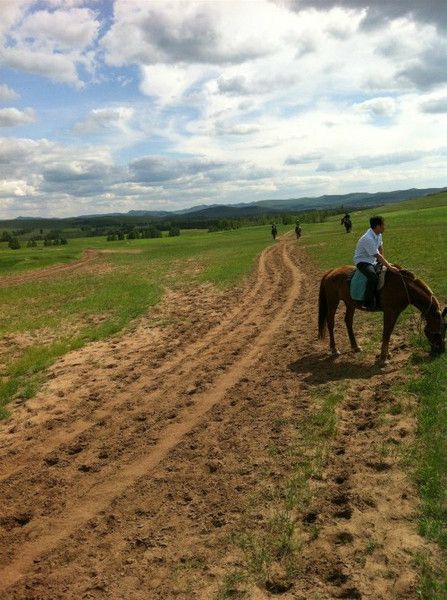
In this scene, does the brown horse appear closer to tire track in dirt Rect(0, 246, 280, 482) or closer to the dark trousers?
the dark trousers

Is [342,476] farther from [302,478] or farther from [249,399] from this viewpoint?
[249,399]

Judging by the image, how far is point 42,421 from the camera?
9.43m

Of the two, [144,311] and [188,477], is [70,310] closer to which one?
[144,311]

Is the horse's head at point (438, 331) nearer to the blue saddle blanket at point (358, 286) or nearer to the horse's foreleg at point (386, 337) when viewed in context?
the horse's foreleg at point (386, 337)

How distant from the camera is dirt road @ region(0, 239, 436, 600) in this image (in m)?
4.84

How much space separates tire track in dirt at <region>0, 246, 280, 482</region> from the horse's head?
5.36 m

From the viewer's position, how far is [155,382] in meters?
11.0

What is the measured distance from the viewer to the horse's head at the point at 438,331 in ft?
33.1

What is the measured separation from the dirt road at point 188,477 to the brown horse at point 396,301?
0.98 metres

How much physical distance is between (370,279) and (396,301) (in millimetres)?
789

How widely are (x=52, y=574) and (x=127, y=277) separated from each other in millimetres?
30193

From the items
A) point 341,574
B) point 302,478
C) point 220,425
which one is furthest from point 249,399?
point 341,574

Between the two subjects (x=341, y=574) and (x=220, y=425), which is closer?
(x=341, y=574)

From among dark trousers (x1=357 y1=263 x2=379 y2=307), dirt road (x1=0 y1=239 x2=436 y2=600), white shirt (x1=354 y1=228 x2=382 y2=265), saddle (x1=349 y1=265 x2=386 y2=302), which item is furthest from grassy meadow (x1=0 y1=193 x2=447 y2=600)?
white shirt (x1=354 y1=228 x2=382 y2=265)
